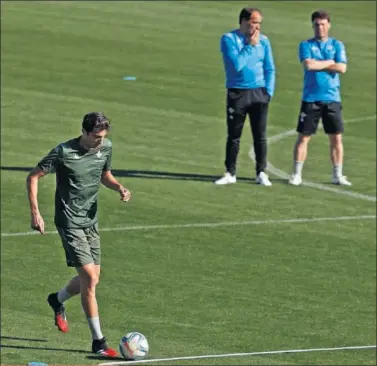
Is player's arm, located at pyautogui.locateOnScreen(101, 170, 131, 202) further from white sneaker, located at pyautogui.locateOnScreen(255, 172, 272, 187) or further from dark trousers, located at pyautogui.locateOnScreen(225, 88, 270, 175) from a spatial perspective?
white sneaker, located at pyautogui.locateOnScreen(255, 172, 272, 187)

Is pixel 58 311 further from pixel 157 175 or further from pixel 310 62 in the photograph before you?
pixel 157 175

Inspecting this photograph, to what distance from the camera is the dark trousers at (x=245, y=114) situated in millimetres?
23078

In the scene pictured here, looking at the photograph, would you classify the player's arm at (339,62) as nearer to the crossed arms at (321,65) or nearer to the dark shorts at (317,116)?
the crossed arms at (321,65)

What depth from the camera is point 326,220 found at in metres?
22.1

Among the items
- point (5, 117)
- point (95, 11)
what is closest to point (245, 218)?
point (5, 117)

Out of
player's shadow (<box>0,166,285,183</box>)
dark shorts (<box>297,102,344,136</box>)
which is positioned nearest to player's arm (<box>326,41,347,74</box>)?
dark shorts (<box>297,102,344,136</box>)

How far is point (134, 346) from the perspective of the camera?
1549 cm

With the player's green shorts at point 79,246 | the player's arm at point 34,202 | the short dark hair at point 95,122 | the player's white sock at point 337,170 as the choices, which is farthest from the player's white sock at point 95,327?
the player's white sock at point 337,170

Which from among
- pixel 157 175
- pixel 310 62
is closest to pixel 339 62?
pixel 310 62

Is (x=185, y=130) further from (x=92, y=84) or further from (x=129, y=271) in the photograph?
(x=129, y=271)

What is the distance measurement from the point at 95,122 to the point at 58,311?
273 cm

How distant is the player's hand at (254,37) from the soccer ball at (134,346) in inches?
318

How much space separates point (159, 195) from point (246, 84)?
2132 mm

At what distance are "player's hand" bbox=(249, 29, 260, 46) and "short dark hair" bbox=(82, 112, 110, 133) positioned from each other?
835 cm
